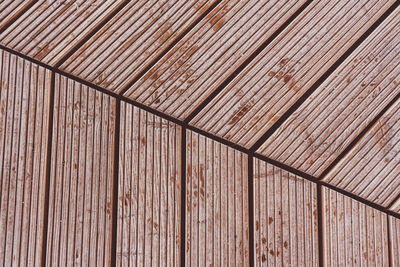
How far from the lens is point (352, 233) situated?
858 millimetres

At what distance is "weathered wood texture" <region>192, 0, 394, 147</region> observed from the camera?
0.88 meters

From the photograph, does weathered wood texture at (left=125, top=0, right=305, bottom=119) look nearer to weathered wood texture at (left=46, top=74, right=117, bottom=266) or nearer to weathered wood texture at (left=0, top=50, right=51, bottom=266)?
weathered wood texture at (left=46, top=74, right=117, bottom=266)

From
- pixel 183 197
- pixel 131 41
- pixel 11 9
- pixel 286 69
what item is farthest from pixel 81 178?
pixel 286 69

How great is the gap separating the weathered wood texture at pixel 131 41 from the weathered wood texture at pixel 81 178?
0.06 m

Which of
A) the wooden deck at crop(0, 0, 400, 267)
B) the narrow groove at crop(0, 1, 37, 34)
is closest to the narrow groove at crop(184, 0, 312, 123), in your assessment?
the wooden deck at crop(0, 0, 400, 267)

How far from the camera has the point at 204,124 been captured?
2.89 ft

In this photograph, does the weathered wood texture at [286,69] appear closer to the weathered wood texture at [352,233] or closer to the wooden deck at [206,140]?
the wooden deck at [206,140]

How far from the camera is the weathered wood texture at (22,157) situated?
34.1 inches

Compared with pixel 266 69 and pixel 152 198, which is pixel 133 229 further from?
pixel 266 69

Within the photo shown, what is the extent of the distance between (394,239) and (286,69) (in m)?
0.51

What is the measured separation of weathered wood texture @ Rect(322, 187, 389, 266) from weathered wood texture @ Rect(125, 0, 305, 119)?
1.40ft

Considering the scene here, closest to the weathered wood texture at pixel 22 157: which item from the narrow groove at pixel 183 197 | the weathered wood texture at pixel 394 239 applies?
the narrow groove at pixel 183 197

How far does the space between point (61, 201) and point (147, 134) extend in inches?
10.9

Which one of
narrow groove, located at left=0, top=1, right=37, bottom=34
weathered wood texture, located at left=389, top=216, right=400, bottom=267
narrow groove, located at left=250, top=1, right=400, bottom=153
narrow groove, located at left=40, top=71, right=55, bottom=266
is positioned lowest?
weathered wood texture, located at left=389, top=216, right=400, bottom=267
